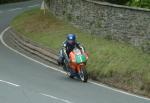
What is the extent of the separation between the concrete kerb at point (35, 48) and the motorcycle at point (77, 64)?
2.96 metres

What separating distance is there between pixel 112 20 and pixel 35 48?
4.04 metres

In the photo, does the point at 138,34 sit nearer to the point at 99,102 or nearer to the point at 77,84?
the point at 77,84

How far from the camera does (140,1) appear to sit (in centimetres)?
2667

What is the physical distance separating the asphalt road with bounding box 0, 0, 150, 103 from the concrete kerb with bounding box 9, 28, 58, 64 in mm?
265

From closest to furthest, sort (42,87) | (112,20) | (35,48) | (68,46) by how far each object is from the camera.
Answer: (42,87) < (68,46) < (112,20) < (35,48)

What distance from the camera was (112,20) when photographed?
26.3 metres

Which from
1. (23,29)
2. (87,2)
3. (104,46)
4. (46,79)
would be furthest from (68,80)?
(23,29)

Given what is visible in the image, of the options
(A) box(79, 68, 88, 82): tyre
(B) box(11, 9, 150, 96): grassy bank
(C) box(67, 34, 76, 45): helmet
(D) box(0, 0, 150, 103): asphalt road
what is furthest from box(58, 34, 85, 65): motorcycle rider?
(A) box(79, 68, 88, 82): tyre

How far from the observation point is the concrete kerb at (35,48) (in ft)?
85.3

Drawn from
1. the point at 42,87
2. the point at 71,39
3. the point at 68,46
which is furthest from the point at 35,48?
the point at 42,87

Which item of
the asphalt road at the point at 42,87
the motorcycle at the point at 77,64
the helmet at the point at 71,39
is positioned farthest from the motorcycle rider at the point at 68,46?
the asphalt road at the point at 42,87

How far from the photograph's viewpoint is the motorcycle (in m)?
21.7

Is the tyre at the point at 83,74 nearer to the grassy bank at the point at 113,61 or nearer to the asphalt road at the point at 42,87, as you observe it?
the asphalt road at the point at 42,87

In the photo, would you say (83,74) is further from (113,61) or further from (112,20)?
(112,20)
